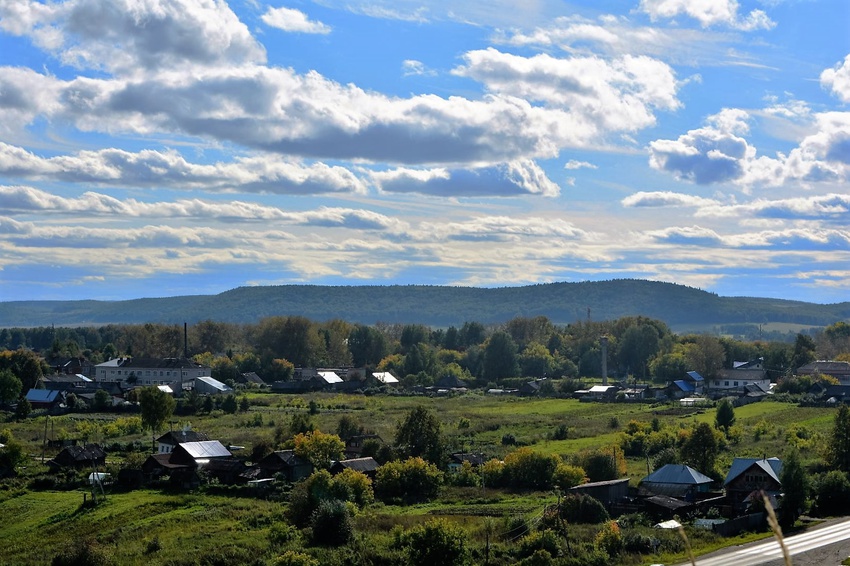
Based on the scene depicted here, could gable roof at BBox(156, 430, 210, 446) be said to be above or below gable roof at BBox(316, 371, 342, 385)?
below

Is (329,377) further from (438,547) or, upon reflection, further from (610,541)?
(438,547)

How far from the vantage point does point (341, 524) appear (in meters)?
38.8

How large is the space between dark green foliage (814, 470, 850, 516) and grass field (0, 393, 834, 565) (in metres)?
8.78

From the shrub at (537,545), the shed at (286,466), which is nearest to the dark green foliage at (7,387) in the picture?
the shed at (286,466)

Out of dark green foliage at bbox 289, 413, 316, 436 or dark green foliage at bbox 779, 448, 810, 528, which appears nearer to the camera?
dark green foliage at bbox 779, 448, 810, 528

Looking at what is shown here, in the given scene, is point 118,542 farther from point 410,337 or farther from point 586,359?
point 410,337

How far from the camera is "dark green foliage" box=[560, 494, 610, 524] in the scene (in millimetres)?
43031

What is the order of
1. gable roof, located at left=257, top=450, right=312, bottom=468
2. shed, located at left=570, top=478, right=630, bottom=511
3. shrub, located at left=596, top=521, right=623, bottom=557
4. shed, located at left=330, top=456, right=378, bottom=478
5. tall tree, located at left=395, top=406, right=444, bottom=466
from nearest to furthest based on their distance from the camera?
shrub, located at left=596, top=521, right=623, bottom=557 < shed, located at left=570, top=478, right=630, bottom=511 < shed, located at left=330, top=456, right=378, bottom=478 < gable roof, located at left=257, top=450, right=312, bottom=468 < tall tree, located at left=395, top=406, right=444, bottom=466

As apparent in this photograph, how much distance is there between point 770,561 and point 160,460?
31.2 meters

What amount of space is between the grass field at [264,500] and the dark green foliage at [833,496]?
878 centimetres

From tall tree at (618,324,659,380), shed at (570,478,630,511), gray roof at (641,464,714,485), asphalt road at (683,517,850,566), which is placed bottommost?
asphalt road at (683,517,850,566)

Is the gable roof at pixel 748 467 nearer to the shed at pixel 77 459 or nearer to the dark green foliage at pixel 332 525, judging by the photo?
the dark green foliage at pixel 332 525

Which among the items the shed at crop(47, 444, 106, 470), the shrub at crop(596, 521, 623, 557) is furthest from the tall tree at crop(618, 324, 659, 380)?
the shrub at crop(596, 521, 623, 557)

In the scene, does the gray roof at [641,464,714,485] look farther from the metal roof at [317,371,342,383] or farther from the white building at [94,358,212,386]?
the metal roof at [317,371,342,383]
